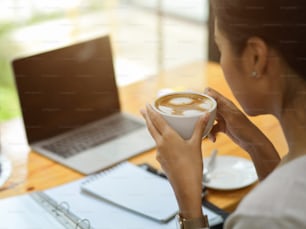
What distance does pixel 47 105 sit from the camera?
1156 mm

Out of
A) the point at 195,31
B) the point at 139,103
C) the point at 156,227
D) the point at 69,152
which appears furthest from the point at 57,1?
the point at 156,227

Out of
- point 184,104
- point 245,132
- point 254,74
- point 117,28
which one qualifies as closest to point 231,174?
point 245,132

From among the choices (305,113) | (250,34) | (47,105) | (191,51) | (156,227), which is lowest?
(191,51)

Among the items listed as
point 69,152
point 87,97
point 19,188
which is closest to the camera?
point 19,188

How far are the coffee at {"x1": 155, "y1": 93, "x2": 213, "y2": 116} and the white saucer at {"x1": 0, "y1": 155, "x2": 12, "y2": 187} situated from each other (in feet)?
1.27

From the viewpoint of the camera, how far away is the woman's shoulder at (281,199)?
602mm

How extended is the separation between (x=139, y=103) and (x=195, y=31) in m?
1.57

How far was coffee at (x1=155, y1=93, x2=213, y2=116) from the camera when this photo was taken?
791mm

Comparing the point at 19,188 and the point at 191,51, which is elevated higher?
the point at 19,188

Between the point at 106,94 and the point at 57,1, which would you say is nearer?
the point at 106,94

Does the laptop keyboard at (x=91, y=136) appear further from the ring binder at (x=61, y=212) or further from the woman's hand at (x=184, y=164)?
the woman's hand at (x=184, y=164)

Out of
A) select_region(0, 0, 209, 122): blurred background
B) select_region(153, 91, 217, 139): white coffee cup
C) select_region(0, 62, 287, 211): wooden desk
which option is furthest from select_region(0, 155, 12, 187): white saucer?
select_region(0, 0, 209, 122): blurred background

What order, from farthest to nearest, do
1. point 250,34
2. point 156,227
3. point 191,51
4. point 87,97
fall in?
point 191,51 → point 87,97 → point 156,227 → point 250,34

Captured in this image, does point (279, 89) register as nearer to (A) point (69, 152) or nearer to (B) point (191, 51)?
(A) point (69, 152)
